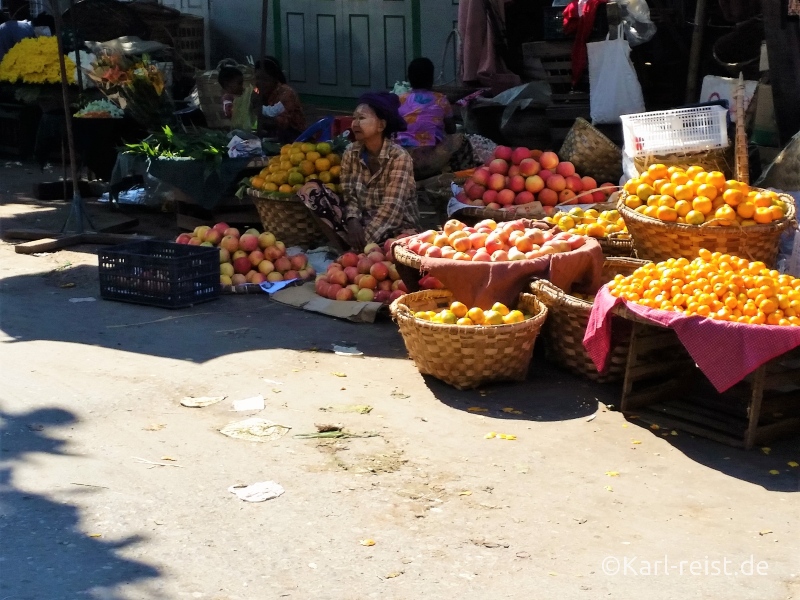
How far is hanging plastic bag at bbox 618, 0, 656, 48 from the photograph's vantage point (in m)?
8.70

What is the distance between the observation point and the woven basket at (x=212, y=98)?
10.8 meters

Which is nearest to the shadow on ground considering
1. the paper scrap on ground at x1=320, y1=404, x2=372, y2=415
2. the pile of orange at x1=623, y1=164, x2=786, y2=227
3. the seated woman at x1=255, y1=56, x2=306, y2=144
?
the paper scrap on ground at x1=320, y1=404, x2=372, y2=415

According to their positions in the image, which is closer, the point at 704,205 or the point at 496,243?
the point at 704,205

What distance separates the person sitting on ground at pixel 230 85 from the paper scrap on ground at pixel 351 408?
18.8ft

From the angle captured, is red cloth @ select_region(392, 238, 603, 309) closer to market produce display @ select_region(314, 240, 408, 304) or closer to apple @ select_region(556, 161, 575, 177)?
Answer: market produce display @ select_region(314, 240, 408, 304)

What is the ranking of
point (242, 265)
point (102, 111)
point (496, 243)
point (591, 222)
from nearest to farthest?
point (496, 243), point (591, 222), point (242, 265), point (102, 111)

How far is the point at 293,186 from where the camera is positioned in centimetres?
834

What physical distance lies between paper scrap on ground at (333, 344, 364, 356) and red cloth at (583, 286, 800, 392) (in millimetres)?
1879

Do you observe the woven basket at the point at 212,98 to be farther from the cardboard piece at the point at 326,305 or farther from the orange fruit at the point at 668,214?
the orange fruit at the point at 668,214

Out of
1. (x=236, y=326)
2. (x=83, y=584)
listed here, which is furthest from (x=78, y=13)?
(x=83, y=584)

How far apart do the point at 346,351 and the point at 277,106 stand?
476 cm

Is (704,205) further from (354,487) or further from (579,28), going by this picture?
(579,28)

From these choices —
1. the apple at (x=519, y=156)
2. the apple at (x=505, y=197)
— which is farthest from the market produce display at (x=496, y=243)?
the apple at (x=519, y=156)

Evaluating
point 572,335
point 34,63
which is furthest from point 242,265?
point 34,63
